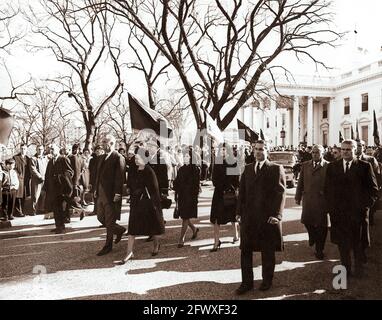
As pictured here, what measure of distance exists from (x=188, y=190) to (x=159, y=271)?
225cm

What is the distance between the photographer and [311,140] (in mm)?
47938

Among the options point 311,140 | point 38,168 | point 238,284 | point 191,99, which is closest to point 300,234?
point 238,284

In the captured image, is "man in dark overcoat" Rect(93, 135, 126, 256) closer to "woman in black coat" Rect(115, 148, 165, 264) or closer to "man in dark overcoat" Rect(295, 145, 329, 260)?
"woman in black coat" Rect(115, 148, 165, 264)

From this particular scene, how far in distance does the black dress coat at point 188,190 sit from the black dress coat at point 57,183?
9.51ft

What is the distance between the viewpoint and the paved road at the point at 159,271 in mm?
4883

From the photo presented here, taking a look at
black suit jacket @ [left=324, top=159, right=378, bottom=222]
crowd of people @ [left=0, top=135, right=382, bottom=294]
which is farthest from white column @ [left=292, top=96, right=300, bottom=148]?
black suit jacket @ [left=324, top=159, right=378, bottom=222]

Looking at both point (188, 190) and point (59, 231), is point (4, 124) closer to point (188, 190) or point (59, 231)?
point (188, 190)

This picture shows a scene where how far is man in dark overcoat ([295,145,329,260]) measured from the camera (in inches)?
265

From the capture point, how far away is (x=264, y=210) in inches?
197

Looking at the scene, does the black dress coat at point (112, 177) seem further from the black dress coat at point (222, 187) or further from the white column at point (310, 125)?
the white column at point (310, 125)

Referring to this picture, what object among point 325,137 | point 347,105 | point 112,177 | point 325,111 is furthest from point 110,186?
point 325,111
